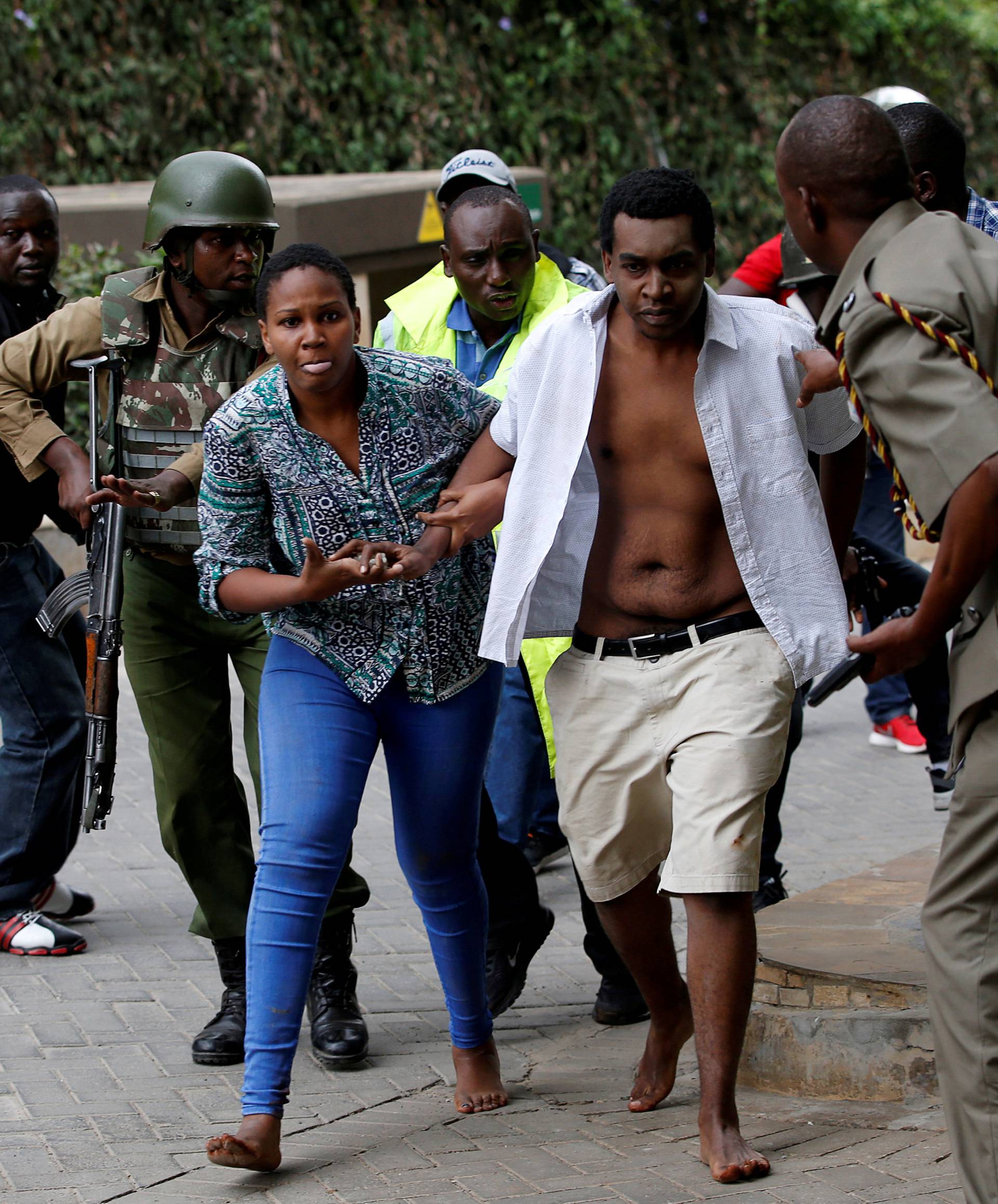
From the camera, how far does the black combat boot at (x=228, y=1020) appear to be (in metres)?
4.55

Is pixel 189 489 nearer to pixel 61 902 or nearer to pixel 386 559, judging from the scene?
pixel 386 559

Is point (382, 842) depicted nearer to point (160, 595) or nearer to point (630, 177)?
point (160, 595)

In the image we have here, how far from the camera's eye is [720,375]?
3803 mm

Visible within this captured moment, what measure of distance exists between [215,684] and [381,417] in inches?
43.6

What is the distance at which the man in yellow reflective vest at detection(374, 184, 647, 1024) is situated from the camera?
4816 mm

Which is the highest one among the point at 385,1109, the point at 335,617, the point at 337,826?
the point at 335,617

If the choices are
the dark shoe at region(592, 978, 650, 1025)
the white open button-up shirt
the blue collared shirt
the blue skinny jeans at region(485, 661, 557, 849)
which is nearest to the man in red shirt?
the blue collared shirt

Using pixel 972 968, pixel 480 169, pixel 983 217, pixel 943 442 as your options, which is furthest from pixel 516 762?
pixel 943 442

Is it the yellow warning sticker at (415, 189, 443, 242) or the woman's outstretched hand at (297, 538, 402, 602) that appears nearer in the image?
the woman's outstretched hand at (297, 538, 402, 602)

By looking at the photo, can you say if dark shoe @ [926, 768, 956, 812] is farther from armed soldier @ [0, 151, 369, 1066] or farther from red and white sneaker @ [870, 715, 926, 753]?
armed soldier @ [0, 151, 369, 1066]

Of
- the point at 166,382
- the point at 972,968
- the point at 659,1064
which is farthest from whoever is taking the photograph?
the point at 166,382

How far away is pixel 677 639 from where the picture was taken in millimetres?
3846

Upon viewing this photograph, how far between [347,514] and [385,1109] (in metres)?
1.47

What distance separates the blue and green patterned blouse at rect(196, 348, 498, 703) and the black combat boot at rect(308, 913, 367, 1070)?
1.04 meters
